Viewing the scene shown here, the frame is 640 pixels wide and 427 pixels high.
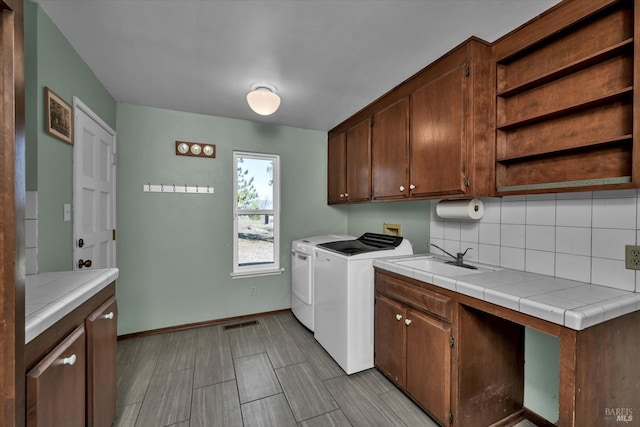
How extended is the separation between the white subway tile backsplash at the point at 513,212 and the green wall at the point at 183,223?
2243 mm

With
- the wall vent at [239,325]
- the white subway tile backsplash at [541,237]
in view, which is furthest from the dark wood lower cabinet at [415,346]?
the wall vent at [239,325]

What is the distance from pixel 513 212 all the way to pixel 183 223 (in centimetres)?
296

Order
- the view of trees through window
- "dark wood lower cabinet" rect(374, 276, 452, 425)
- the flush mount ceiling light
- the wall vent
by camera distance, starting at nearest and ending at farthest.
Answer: "dark wood lower cabinet" rect(374, 276, 452, 425)
the flush mount ceiling light
the wall vent
the view of trees through window

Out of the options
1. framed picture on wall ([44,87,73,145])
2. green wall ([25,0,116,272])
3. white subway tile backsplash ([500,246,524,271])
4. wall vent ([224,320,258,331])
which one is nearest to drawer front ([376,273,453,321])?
white subway tile backsplash ([500,246,524,271])

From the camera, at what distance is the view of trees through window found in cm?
314

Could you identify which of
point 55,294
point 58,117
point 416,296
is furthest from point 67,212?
point 416,296

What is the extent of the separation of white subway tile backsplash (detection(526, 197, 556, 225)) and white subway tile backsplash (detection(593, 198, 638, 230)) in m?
0.18

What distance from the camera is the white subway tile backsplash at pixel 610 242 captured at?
4.19 feet

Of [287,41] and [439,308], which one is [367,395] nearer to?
[439,308]

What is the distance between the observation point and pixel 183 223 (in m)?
2.84

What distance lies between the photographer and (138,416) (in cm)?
163

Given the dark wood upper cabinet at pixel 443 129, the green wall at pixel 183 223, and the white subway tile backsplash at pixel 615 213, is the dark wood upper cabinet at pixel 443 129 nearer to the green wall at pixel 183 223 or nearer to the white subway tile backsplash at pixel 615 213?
the white subway tile backsplash at pixel 615 213

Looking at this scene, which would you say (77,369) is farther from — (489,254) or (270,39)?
(489,254)

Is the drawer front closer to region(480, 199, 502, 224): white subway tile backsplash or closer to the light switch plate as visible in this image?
region(480, 199, 502, 224): white subway tile backsplash
